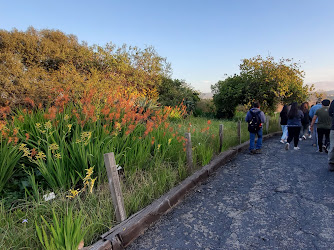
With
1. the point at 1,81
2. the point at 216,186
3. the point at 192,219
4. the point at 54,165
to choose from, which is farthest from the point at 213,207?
the point at 1,81

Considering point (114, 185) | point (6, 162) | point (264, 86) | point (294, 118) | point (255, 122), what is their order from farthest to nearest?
point (264, 86)
point (294, 118)
point (255, 122)
point (6, 162)
point (114, 185)

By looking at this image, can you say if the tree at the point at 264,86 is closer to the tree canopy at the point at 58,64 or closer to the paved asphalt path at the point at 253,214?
the tree canopy at the point at 58,64

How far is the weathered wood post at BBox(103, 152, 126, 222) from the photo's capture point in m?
2.36

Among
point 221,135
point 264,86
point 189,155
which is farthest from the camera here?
point 264,86

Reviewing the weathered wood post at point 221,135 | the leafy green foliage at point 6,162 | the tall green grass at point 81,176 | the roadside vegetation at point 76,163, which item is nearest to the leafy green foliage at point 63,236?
the roadside vegetation at point 76,163

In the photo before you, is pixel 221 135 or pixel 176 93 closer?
pixel 221 135

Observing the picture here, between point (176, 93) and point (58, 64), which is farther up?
point (58, 64)

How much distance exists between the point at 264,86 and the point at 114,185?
45.7 feet

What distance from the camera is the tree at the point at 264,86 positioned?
511 inches

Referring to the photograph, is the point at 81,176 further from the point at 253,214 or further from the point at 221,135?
the point at 221,135

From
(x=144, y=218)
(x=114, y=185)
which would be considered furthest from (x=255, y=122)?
(x=114, y=185)

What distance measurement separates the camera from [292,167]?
5.00 m

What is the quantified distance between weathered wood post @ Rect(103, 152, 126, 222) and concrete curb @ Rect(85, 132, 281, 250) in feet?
0.37

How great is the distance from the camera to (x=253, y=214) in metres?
2.88
